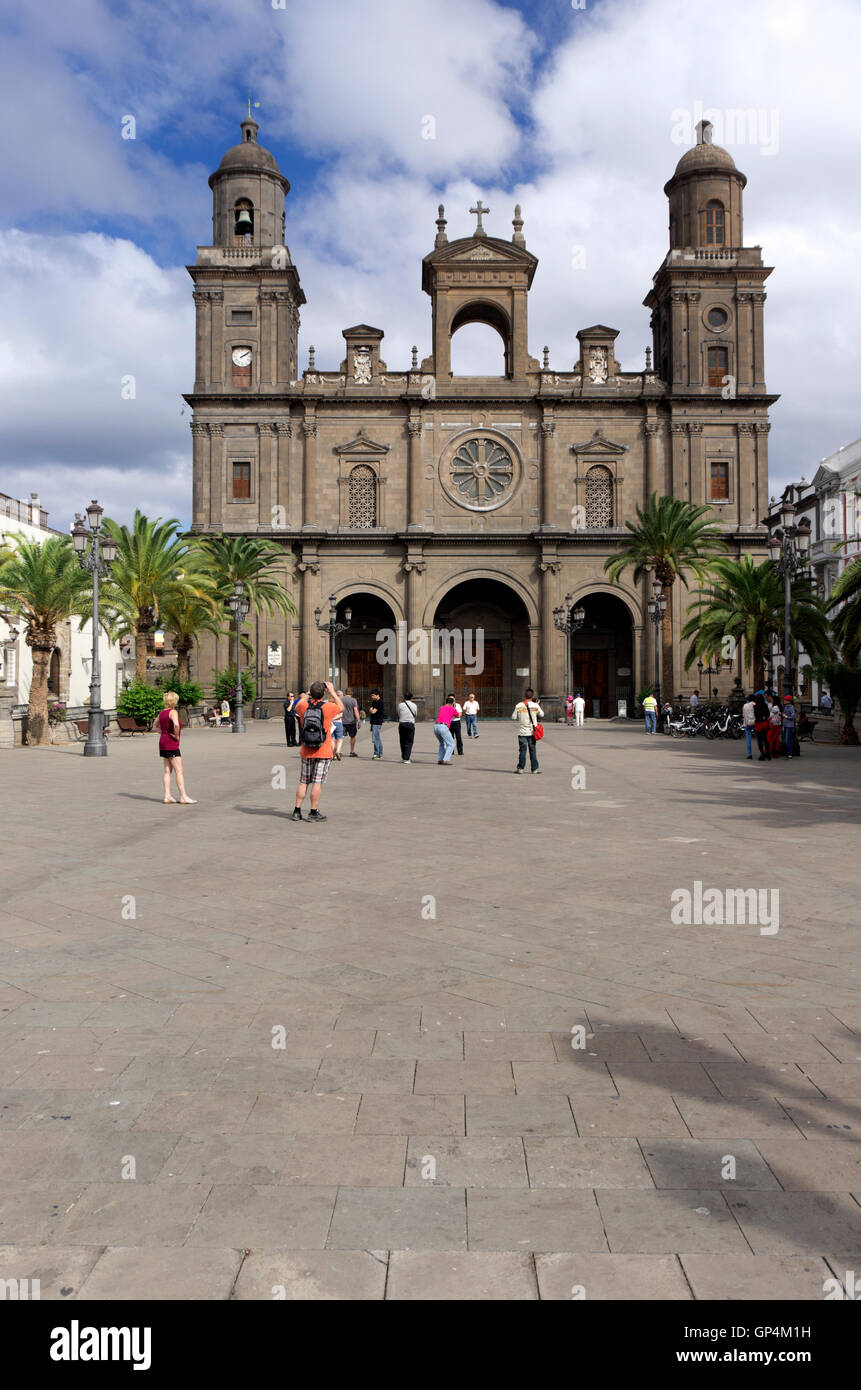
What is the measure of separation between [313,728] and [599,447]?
39.1 meters

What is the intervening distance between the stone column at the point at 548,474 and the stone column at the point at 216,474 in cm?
1526

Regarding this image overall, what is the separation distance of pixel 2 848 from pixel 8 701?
73.0 ft

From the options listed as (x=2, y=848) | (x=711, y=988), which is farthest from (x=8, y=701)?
(x=711, y=988)

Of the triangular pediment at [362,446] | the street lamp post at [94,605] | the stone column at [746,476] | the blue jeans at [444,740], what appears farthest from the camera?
the triangular pediment at [362,446]

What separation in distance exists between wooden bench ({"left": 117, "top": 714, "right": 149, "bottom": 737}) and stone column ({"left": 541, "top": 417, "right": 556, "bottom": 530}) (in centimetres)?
2241

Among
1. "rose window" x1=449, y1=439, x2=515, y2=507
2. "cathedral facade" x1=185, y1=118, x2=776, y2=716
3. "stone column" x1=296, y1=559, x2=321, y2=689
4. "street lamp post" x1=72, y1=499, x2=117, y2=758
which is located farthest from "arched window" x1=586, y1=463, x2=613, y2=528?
"street lamp post" x1=72, y1=499, x2=117, y2=758

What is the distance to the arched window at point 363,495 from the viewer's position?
47.6m

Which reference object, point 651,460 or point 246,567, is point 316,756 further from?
point 651,460

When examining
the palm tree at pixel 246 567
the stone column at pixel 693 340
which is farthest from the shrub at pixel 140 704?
the stone column at pixel 693 340

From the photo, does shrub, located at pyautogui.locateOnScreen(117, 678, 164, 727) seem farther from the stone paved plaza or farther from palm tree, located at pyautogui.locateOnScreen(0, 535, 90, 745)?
the stone paved plaza

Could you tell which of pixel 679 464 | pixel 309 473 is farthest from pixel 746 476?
pixel 309 473

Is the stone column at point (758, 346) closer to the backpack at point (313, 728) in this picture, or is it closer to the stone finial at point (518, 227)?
the stone finial at point (518, 227)

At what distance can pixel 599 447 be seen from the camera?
47188 millimetres

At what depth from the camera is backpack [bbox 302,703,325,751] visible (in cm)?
1134
